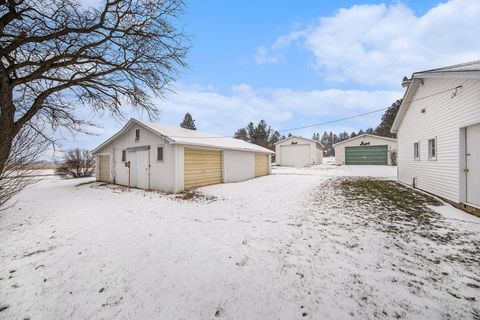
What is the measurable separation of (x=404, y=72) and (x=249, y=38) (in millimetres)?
13648

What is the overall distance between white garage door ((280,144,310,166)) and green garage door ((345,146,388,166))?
5.28 m

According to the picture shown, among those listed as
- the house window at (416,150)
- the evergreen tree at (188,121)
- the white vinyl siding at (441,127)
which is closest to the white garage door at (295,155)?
the white vinyl siding at (441,127)

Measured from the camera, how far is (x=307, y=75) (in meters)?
19.5

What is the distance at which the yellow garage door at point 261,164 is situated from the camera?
1720cm

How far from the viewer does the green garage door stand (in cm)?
2539

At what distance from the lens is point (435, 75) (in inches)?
263

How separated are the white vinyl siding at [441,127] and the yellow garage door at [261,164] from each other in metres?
9.78

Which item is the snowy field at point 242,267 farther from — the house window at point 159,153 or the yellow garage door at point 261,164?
the yellow garage door at point 261,164

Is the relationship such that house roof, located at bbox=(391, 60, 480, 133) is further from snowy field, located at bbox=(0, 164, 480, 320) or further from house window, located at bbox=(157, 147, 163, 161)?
house window, located at bbox=(157, 147, 163, 161)

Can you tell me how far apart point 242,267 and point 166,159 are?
27.7 feet

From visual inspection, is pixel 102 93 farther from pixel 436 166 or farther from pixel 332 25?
pixel 436 166

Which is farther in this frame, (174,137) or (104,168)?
(104,168)

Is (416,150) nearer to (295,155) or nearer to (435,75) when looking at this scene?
(435,75)

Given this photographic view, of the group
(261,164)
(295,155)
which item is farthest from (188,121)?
(261,164)
